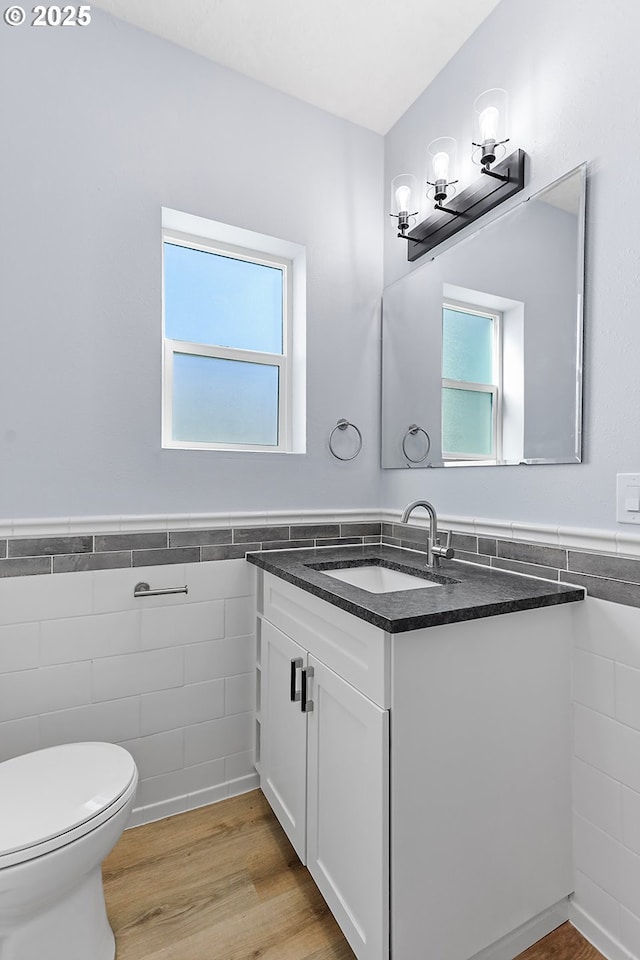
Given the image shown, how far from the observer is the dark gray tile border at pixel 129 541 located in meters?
A: 1.60

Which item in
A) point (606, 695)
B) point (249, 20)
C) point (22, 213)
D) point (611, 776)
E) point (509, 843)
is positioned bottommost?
point (509, 843)

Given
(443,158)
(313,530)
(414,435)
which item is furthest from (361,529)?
(443,158)

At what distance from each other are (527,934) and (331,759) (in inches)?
25.6

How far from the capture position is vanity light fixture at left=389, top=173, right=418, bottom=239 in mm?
1844

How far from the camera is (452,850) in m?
1.07

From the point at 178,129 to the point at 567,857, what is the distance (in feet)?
8.34

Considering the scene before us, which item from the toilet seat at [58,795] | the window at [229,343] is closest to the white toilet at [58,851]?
the toilet seat at [58,795]

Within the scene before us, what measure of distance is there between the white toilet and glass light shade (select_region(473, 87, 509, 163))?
199 centimetres

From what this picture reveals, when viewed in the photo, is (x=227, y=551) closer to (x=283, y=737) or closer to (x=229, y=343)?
(x=283, y=737)

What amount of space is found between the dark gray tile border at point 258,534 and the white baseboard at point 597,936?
1364 millimetres

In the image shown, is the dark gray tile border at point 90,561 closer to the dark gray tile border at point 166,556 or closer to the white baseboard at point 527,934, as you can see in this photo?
the dark gray tile border at point 166,556

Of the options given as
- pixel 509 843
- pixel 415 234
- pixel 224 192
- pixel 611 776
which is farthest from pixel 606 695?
pixel 224 192

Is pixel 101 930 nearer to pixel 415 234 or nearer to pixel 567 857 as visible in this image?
pixel 567 857

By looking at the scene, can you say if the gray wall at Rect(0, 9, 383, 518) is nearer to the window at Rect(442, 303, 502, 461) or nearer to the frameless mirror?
the frameless mirror
